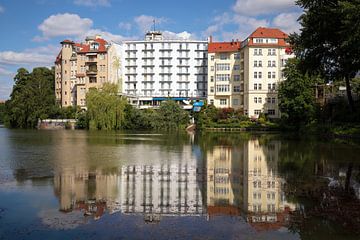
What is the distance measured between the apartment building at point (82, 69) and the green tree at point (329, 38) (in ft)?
219

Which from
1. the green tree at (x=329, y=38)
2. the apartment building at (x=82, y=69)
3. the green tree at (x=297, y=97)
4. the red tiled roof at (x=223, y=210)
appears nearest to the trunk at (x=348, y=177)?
the red tiled roof at (x=223, y=210)

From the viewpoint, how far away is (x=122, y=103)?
80938 mm

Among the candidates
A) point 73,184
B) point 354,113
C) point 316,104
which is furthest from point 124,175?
point 316,104

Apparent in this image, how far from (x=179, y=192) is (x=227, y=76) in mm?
80058

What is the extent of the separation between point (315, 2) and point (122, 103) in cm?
4934

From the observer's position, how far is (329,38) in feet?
132

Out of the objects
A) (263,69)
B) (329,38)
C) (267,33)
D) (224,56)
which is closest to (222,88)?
(224,56)

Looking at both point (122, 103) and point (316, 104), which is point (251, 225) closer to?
point (316, 104)

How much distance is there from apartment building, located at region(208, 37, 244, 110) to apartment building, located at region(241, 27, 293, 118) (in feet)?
17.3

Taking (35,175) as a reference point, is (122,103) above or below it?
above

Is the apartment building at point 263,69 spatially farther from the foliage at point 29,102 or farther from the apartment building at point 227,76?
the foliage at point 29,102

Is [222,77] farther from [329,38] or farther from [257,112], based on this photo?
[329,38]

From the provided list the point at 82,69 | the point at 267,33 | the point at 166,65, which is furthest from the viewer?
the point at 166,65

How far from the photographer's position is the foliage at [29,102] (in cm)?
9412
